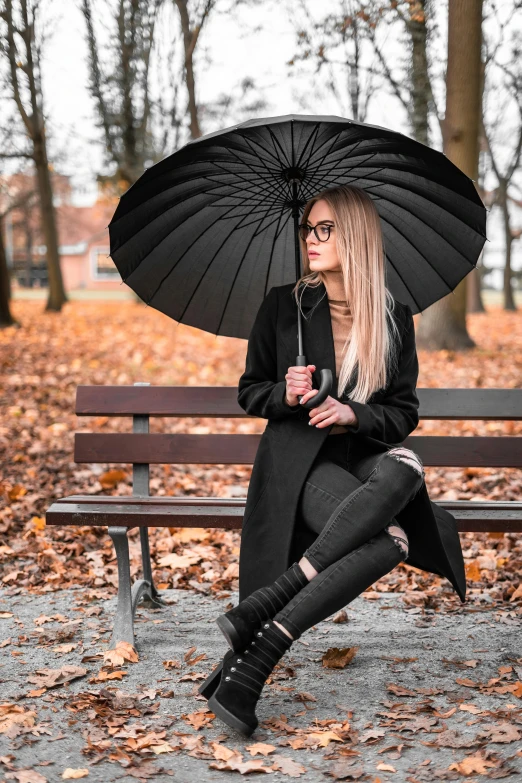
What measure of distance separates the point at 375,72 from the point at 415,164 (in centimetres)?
1121

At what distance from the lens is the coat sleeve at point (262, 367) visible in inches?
127

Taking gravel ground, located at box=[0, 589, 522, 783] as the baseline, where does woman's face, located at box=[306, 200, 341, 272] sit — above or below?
above

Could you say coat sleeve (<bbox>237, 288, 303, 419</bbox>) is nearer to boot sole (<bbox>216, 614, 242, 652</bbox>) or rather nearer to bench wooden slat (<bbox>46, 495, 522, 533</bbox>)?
bench wooden slat (<bbox>46, 495, 522, 533</bbox>)

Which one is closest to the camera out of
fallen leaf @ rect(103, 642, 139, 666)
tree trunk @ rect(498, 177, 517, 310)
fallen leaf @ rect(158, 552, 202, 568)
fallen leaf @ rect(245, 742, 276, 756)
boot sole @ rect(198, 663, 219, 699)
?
fallen leaf @ rect(245, 742, 276, 756)

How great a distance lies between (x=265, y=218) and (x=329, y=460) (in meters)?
1.11

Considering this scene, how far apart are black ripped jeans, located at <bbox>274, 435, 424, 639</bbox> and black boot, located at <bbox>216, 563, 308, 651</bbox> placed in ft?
0.19

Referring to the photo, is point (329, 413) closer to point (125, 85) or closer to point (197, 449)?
point (197, 449)

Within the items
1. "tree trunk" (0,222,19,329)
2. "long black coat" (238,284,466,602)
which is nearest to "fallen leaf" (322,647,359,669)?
"long black coat" (238,284,466,602)

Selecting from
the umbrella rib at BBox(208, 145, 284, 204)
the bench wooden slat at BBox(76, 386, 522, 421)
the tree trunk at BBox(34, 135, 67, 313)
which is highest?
the tree trunk at BBox(34, 135, 67, 313)

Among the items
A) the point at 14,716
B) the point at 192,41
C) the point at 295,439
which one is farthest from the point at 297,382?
the point at 192,41

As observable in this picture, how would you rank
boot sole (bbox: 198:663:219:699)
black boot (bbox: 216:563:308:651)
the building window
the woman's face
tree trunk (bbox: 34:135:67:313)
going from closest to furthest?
1. black boot (bbox: 216:563:308:651)
2. boot sole (bbox: 198:663:219:699)
3. the woman's face
4. tree trunk (bbox: 34:135:67:313)
5. the building window

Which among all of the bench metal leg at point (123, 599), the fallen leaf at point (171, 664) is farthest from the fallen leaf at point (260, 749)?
the bench metal leg at point (123, 599)

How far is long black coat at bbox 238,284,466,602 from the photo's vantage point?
10.3 feet

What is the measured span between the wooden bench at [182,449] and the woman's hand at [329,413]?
0.67 m
